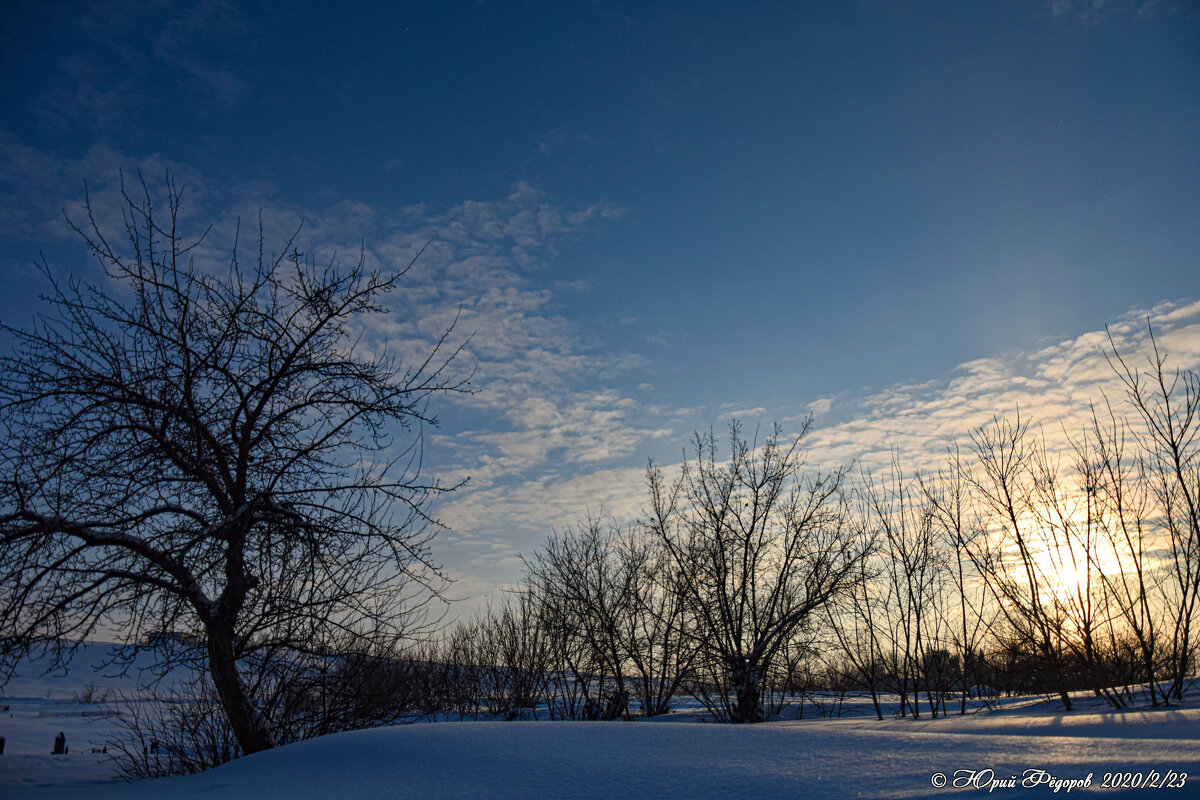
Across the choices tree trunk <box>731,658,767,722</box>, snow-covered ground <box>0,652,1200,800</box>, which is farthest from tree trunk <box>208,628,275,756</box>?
tree trunk <box>731,658,767,722</box>

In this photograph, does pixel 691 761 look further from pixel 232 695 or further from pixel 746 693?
pixel 746 693

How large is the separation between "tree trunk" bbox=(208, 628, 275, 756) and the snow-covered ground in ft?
3.21

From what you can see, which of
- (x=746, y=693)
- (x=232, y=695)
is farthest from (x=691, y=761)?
(x=746, y=693)

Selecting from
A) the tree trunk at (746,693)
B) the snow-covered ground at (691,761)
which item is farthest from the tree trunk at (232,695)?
Result: the tree trunk at (746,693)

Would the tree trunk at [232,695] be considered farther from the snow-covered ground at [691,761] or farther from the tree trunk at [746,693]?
the tree trunk at [746,693]

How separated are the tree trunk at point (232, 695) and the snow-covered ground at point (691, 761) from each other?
98 centimetres

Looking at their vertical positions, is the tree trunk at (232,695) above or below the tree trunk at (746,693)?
above

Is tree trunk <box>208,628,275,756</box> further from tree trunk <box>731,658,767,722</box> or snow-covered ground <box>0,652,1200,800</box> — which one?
tree trunk <box>731,658,767,722</box>

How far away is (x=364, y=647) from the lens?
278 inches

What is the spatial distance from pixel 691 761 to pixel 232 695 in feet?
14.6

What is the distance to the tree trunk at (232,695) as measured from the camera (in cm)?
527

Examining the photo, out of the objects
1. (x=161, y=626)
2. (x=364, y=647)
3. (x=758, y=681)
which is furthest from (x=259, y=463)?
(x=758, y=681)

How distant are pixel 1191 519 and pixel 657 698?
8.14m

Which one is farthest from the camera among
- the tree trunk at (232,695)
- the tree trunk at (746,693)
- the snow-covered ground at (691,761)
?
the tree trunk at (746,693)
